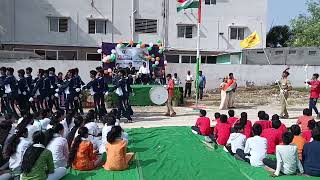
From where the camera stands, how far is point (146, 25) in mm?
33656

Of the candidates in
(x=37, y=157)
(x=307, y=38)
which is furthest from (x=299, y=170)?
(x=307, y=38)

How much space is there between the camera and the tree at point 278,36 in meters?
47.2

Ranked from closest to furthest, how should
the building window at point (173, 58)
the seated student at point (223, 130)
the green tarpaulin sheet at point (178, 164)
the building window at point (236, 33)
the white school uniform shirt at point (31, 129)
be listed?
the green tarpaulin sheet at point (178, 164), the white school uniform shirt at point (31, 129), the seated student at point (223, 130), the building window at point (173, 58), the building window at point (236, 33)

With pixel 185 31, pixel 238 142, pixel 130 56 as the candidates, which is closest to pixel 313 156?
pixel 238 142

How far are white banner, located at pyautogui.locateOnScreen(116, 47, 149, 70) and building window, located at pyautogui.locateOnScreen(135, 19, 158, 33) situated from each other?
1075 cm

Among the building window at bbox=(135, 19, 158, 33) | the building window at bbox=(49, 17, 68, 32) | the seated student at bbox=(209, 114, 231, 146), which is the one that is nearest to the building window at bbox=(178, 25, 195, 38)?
the building window at bbox=(135, 19, 158, 33)

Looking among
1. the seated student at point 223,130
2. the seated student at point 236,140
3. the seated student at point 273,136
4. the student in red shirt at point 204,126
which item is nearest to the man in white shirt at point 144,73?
the student in red shirt at point 204,126

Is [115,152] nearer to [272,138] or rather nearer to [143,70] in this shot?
[272,138]

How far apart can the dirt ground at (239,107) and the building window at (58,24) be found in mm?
13151

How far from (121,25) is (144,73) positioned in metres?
12.1

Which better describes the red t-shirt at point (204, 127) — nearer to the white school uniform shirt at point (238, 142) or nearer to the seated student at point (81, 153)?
the white school uniform shirt at point (238, 142)

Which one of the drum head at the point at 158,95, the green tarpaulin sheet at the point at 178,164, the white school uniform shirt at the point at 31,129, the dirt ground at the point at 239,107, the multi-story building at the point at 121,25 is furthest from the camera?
the multi-story building at the point at 121,25

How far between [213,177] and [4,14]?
90.0ft

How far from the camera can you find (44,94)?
48.7 feet
